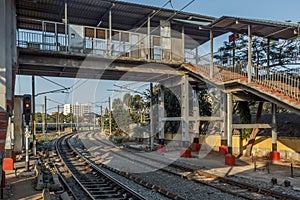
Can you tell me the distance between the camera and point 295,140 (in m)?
16.4

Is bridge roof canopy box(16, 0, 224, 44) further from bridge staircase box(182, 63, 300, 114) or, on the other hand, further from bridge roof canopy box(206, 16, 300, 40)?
bridge roof canopy box(206, 16, 300, 40)

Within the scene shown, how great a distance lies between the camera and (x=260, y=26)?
15633 millimetres

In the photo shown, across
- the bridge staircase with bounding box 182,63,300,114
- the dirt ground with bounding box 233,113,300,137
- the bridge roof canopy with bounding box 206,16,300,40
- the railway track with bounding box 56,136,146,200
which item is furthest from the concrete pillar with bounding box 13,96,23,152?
the dirt ground with bounding box 233,113,300,137

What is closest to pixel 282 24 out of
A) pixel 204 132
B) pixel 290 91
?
A: pixel 290 91

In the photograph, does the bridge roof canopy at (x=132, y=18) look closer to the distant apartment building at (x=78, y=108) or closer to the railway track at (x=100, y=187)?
the railway track at (x=100, y=187)

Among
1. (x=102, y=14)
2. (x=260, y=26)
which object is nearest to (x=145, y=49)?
(x=102, y=14)

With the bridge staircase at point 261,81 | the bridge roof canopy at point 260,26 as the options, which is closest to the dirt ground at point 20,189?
the bridge staircase at point 261,81

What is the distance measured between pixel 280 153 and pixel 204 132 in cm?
1041

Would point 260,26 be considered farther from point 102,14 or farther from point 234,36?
point 102,14

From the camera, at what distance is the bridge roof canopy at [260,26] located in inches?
585

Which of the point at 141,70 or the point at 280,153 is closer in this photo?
the point at 280,153

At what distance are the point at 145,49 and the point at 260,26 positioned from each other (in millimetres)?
7041

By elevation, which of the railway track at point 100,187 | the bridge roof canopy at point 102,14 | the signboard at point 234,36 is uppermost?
the bridge roof canopy at point 102,14

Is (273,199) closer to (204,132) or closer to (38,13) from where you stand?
(38,13)
